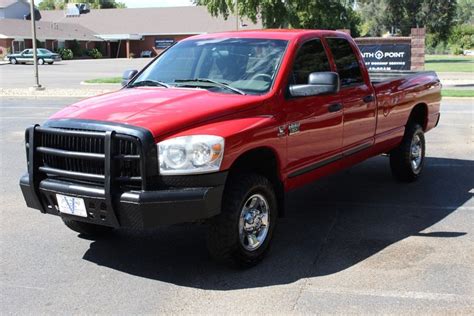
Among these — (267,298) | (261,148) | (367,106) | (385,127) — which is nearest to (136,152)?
(261,148)

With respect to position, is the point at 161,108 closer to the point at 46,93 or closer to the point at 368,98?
the point at 368,98

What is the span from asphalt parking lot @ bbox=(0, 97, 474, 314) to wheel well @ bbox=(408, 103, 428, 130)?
1128mm

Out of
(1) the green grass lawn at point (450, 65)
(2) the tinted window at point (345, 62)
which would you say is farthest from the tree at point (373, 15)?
(2) the tinted window at point (345, 62)

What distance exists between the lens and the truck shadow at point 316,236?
482cm

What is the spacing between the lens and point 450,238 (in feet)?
18.6

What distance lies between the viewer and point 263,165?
201 inches

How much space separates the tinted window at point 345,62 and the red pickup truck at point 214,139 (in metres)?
0.01

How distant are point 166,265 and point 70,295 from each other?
0.90m

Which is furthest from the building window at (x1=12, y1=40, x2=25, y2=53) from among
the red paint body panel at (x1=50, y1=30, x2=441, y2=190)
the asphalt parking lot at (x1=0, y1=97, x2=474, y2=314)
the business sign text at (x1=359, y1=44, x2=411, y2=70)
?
the red paint body panel at (x1=50, y1=30, x2=441, y2=190)

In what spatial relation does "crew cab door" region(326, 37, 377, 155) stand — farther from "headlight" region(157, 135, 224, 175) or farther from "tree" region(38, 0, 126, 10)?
"tree" region(38, 0, 126, 10)

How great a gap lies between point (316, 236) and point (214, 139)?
1907 millimetres

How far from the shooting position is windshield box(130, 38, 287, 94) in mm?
5280

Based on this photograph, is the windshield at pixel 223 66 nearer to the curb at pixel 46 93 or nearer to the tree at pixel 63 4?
the curb at pixel 46 93

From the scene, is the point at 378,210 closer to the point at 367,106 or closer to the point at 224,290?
the point at 367,106
